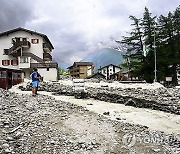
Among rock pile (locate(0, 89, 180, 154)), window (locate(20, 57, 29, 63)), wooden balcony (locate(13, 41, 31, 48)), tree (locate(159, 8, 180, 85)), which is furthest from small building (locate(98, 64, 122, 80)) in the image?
rock pile (locate(0, 89, 180, 154))

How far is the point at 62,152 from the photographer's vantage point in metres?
8.32

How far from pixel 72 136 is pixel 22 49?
184ft

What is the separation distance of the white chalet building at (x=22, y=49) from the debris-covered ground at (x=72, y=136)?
50183 millimetres

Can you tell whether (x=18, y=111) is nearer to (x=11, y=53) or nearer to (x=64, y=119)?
(x=64, y=119)

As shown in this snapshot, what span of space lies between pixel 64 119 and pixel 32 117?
4.23 ft

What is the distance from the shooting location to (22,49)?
63344 mm

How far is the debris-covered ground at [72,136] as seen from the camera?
8602mm

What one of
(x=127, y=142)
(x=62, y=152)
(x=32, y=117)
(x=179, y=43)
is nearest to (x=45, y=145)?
(x=62, y=152)

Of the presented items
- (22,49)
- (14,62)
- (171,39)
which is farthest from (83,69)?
(171,39)

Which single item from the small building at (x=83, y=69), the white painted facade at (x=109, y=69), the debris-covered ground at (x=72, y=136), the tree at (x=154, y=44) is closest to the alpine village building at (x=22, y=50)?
the tree at (x=154, y=44)

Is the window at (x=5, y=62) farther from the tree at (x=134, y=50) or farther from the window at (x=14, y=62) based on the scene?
the tree at (x=134, y=50)

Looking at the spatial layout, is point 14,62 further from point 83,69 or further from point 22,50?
point 83,69

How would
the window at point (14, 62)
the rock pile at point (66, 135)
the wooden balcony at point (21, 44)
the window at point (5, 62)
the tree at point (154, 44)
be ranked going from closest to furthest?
1. the rock pile at point (66, 135)
2. the tree at point (154, 44)
3. the wooden balcony at point (21, 44)
4. the window at point (14, 62)
5. the window at point (5, 62)

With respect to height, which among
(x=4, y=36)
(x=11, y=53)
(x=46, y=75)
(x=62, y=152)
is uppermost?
(x=4, y=36)
